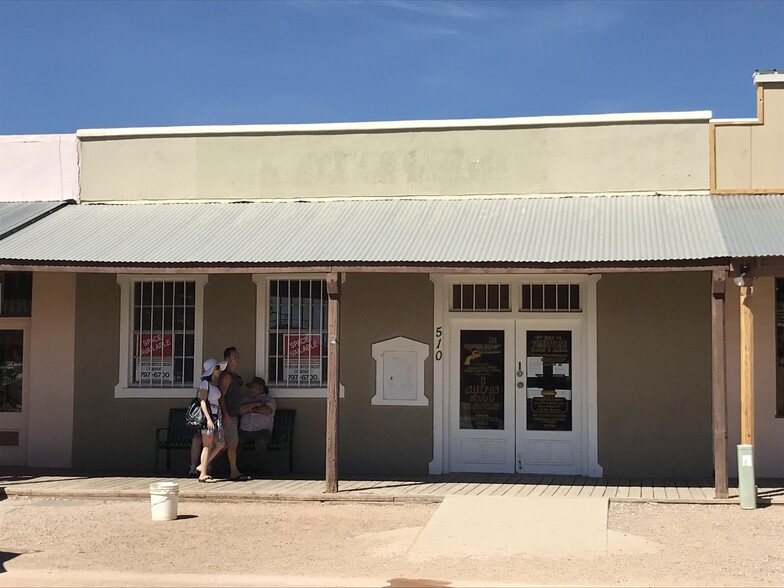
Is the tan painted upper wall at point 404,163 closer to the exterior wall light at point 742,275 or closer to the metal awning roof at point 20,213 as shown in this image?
the metal awning roof at point 20,213

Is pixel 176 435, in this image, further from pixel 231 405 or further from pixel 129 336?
pixel 129 336

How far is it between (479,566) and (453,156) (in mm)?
6831

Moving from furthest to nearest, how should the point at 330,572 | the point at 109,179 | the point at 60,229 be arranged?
1. the point at 109,179
2. the point at 60,229
3. the point at 330,572

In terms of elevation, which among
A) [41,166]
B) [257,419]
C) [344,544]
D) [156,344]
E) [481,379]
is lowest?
[344,544]

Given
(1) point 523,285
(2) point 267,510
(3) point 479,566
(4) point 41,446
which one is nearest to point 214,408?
(2) point 267,510

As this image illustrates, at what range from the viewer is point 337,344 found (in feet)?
40.4

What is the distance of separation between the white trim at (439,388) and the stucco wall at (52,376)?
16.5 ft

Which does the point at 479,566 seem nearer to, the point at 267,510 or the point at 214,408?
the point at 267,510

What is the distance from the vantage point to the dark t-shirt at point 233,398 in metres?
13.5

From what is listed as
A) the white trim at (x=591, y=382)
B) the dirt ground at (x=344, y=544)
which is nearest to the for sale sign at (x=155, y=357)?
the dirt ground at (x=344, y=544)

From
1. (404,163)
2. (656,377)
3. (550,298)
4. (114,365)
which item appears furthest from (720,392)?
(114,365)

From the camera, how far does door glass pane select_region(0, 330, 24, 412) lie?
1514cm

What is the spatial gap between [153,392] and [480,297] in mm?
4613

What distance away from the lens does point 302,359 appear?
14367 mm
